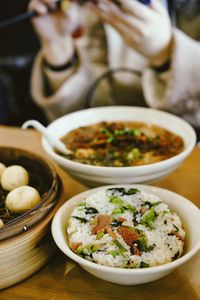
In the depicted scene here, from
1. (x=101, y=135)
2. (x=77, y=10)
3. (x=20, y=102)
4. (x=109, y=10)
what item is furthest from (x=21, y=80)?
(x=101, y=135)

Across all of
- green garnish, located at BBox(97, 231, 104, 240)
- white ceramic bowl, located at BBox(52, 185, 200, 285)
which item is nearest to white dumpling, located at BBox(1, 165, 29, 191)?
white ceramic bowl, located at BBox(52, 185, 200, 285)

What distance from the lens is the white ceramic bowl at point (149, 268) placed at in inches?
25.5

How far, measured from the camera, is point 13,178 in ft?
2.92

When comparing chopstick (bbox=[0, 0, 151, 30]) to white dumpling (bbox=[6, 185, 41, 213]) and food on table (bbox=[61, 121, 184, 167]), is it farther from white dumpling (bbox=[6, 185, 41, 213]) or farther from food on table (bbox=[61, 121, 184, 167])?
white dumpling (bbox=[6, 185, 41, 213])

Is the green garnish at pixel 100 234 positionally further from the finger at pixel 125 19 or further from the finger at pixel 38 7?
the finger at pixel 38 7

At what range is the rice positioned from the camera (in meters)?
0.68

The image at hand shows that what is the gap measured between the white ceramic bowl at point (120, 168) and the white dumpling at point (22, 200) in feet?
0.43

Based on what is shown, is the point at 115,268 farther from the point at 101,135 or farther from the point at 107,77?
the point at 107,77

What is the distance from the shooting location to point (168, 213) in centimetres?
78

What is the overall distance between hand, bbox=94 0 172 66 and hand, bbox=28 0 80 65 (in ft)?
1.15

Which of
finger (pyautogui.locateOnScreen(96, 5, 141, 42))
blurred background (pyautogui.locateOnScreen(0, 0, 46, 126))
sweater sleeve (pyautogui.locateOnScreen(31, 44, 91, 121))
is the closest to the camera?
finger (pyautogui.locateOnScreen(96, 5, 141, 42))

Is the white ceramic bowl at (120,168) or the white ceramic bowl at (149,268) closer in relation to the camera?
the white ceramic bowl at (149,268)

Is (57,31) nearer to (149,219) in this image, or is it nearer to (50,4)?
(50,4)

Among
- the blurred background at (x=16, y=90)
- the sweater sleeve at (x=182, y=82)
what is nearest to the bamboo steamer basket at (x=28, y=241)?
the sweater sleeve at (x=182, y=82)
